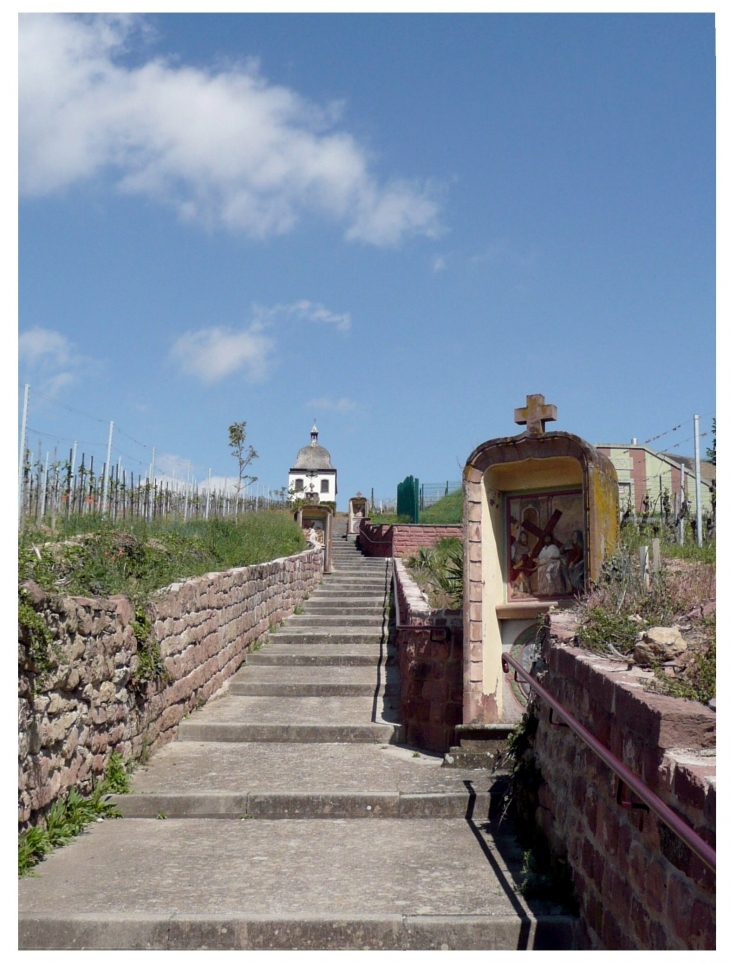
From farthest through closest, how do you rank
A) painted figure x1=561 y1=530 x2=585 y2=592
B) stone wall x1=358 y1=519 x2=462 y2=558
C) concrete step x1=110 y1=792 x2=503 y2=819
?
1. stone wall x1=358 y1=519 x2=462 y2=558
2. painted figure x1=561 y1=530 x2=585 y2=592
3. concrete step x1=110 y1=792 x2=503 y2=819

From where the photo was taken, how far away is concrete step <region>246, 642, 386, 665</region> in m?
10.3

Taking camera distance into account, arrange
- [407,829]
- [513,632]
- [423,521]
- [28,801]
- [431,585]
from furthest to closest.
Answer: [423,521] < [431,585] < [513,632] < [407,829] < [28,801]

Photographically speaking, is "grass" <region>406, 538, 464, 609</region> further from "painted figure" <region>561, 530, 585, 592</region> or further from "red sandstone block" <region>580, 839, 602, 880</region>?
"red sandstone block" <region>580, 839, 602, 880</region>

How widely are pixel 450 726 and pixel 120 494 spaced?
918cm

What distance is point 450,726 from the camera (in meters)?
6.99

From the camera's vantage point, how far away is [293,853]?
196 inches

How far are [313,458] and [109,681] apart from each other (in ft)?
186

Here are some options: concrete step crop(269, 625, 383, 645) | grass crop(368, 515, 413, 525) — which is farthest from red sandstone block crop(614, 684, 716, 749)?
grass crop(368, 515, 413, 525)

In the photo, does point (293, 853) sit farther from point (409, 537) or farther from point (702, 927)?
point (409, 537)

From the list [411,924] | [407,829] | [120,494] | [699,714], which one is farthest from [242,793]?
[120,494]

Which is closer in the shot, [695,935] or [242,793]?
[695,935]

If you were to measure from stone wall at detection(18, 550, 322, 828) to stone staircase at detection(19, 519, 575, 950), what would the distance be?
32 cm

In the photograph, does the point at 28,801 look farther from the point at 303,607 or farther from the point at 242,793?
the point at 303,607

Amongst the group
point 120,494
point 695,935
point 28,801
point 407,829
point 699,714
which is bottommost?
point 407,829
